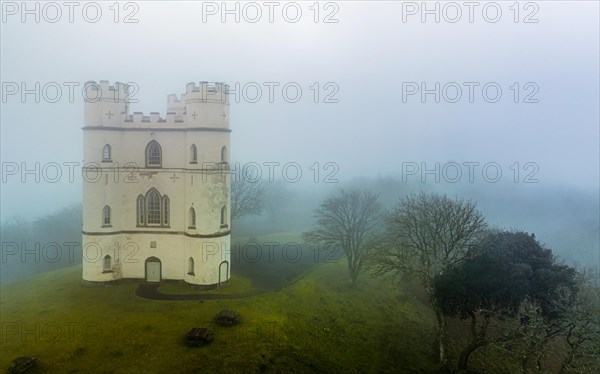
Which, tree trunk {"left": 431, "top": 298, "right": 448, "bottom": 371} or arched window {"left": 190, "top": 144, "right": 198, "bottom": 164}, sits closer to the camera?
tree trunk {"left": 431, "top": 298, "right": 448, "bottom": 371}

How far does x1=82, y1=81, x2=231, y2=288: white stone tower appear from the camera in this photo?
3219 centimetres

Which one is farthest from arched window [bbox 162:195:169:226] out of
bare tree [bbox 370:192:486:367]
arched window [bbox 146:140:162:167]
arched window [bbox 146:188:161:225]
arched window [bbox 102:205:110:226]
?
bare tree [bbox 370:192:486:367]

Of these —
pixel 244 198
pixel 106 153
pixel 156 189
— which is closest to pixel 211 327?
pixel 156 189

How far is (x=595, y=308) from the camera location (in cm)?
2195

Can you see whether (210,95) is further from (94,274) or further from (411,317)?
(411,317)

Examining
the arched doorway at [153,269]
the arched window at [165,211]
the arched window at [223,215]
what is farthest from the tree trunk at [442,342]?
the arched doorway at [153,269]

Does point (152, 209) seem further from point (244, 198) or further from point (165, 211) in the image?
point (244, 198)

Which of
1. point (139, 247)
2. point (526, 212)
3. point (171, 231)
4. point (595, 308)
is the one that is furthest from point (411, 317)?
point (526, 212)

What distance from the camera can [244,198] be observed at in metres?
54.8

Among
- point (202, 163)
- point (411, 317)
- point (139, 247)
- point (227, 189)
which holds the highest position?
point (202, 163)

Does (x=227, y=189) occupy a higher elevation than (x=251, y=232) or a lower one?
higher

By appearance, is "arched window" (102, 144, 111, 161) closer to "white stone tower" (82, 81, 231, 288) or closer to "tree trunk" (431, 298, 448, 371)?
"white stone tower" (82, 81, 231, 288)

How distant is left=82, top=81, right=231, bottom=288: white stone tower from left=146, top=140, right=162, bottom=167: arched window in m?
0.04

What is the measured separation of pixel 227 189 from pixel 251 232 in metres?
35.1
